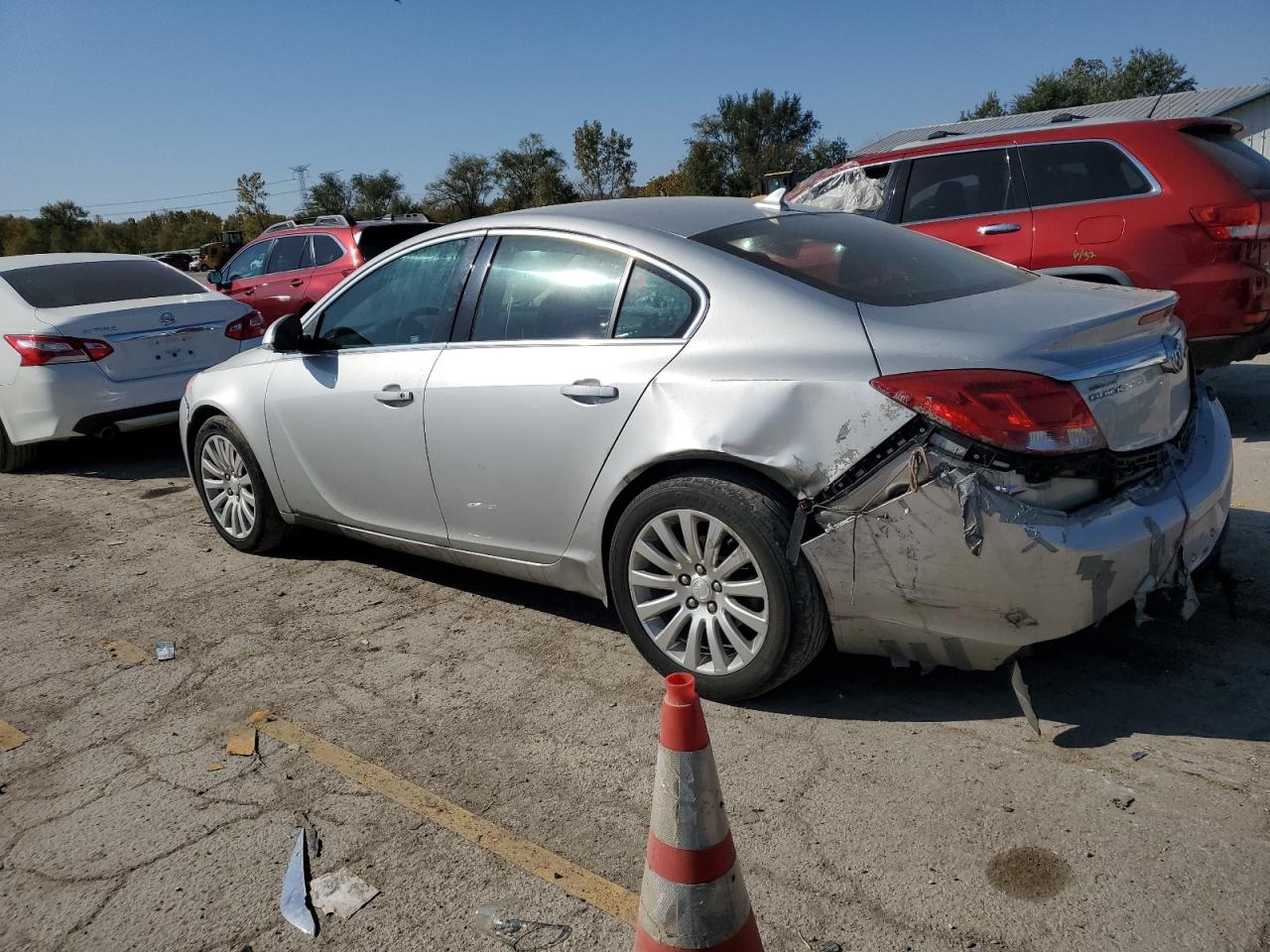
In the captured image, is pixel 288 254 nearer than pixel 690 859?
No

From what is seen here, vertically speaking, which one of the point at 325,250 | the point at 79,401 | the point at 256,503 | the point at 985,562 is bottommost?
the point at 256,503

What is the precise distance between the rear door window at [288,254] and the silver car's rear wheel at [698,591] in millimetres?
9005

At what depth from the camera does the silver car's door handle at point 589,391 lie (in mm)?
3467

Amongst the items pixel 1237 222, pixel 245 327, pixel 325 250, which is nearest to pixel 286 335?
pixel 245 327

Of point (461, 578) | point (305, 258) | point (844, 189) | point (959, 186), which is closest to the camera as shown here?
point (461, 578)

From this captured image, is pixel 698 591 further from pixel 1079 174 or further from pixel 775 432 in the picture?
pixel 1079 174

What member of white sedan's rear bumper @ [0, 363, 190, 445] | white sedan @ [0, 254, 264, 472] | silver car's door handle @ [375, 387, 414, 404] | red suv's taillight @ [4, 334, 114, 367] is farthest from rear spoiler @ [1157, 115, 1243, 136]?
red suv's taillight @ [4, 334, 114, 367]

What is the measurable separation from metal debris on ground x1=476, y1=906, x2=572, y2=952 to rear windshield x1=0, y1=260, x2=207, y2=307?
671cm

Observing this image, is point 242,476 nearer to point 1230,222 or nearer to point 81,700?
point 81,700

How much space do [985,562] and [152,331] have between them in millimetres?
6509

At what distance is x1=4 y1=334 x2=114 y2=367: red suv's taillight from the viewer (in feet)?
23.4

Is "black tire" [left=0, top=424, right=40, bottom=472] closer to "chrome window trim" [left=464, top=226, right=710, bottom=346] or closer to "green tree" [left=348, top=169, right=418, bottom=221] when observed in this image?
"chrome window trim" [left=464, top=226, right=710, bottom=346]

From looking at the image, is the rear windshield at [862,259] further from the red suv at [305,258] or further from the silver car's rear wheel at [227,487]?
the red suv at [305,258]

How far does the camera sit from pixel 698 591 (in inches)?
131
